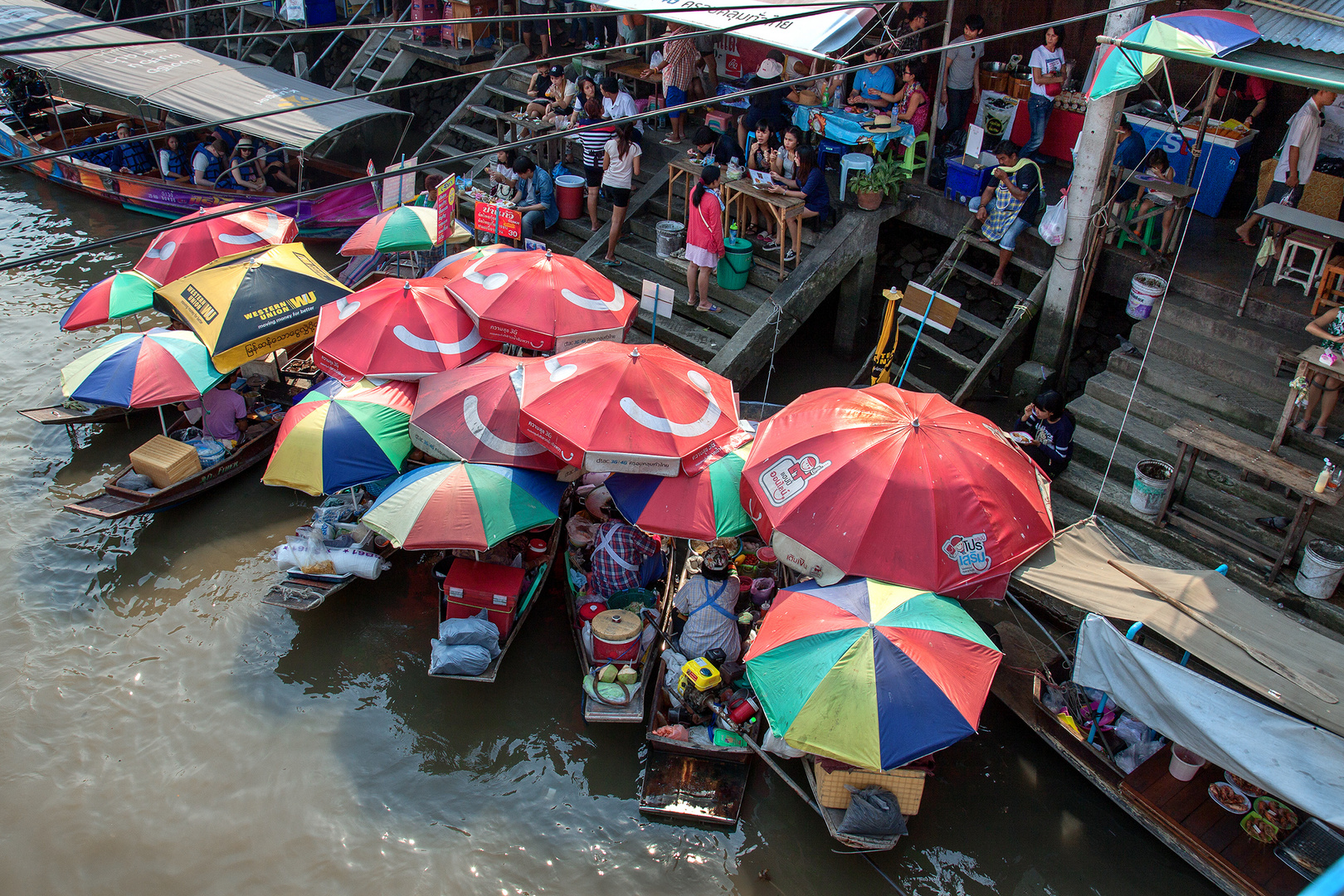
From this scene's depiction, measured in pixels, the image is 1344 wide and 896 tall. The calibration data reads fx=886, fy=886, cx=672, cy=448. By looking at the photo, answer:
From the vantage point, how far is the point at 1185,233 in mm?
10617

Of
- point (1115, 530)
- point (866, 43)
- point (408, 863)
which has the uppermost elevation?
point (866, 43)

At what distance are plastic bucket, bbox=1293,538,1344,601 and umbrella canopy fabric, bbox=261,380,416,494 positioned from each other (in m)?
8.10

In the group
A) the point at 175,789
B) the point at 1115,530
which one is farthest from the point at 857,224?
the point at 175,789

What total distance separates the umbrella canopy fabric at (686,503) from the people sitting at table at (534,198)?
6998 mm

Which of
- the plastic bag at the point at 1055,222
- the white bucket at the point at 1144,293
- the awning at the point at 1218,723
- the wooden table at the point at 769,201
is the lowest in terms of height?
the awning at the point at 1218,723

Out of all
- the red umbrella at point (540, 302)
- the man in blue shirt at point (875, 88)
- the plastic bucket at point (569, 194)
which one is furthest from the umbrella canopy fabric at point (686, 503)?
the plastic bucket at point (569, 194)

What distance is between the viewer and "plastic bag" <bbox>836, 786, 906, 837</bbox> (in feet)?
21.1

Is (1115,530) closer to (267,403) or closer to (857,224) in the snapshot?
(857,224)

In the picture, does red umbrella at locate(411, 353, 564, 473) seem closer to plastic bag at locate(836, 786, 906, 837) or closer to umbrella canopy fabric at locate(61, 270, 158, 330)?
plastic bag at locate(836, 786, 906, 837)

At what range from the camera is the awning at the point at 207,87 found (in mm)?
14625

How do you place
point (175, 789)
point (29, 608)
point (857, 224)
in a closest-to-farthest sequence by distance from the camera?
point (175, 789)
point (29, 608)
point (857, 224)

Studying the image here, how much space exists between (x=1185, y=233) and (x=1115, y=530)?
4287mm

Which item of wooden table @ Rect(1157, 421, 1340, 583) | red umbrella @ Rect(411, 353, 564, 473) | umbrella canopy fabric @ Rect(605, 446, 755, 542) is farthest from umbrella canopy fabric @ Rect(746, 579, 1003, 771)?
wooden table @ Rect(1157, 421, 1340, 583)

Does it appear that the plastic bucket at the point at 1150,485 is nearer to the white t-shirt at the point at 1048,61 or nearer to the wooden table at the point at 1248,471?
the wooden table at the point at 1248,471
